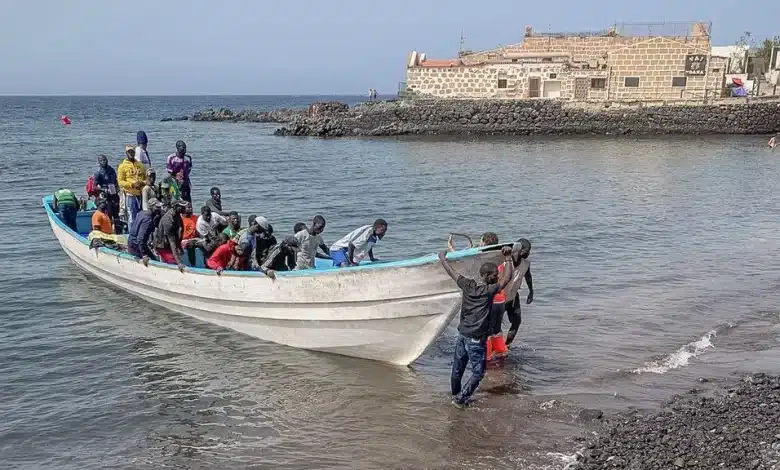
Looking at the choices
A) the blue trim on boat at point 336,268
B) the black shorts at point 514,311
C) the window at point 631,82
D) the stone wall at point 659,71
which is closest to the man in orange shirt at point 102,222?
the blue trim on boat at point 336,268

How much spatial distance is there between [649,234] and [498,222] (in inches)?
169

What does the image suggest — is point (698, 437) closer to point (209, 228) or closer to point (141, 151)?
point (209, 228)

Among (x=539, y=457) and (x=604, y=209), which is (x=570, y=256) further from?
(x=539, y=457)

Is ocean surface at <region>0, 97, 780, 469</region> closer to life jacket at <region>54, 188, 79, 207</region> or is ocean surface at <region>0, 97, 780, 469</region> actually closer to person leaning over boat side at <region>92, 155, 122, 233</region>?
person leaning over boat side at <region>92, 155, 122, 233</region>

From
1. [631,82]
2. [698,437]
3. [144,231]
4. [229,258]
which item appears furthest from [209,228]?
[631,82]

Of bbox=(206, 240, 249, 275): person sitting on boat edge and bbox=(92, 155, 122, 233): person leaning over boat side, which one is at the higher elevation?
bbox=(92, 155, 122, 233): person leaning over boat side

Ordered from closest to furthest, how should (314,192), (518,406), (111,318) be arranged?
(518,406) < (111,318) < (314,192)

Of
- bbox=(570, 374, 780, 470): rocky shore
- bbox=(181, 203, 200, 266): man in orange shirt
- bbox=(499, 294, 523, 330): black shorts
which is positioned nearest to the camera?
bbox=(570, 374, 780, 470): rocky shore

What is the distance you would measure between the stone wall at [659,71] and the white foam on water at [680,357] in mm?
46961

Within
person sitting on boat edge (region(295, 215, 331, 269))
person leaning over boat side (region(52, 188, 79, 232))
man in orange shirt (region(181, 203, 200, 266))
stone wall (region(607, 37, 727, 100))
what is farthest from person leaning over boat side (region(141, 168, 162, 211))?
stone wall (region(607, 37, 727, 100))

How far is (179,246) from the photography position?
1145 centimetres

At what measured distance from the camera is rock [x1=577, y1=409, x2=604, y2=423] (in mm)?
8175

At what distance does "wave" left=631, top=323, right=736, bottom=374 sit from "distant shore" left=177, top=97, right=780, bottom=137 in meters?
42.7

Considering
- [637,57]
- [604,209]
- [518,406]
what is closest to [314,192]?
[604,209]
